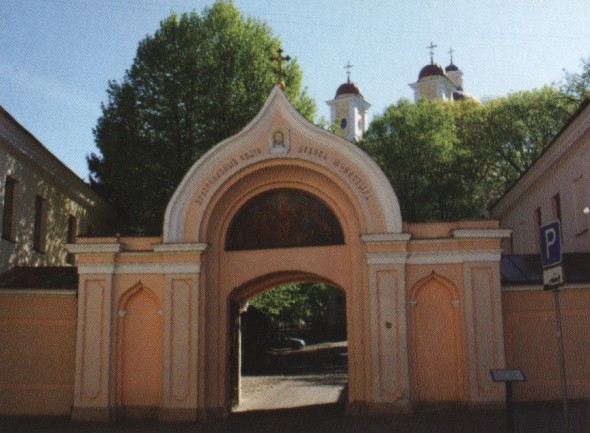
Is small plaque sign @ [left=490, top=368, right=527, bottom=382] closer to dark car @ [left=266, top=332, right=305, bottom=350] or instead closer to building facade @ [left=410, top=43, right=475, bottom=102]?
dark car @ [left=266, top=332, right=305, bottom=350]

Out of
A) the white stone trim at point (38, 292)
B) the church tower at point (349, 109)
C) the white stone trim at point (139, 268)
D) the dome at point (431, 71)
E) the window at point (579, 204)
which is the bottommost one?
the white stone trim at point (38, 292)

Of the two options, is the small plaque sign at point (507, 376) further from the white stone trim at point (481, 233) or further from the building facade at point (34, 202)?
the building facade at point (34, 202)

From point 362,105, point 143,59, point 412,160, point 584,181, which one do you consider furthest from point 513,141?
point 362,105

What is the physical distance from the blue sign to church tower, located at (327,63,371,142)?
59221 mm

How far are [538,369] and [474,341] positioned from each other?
2.13 meters

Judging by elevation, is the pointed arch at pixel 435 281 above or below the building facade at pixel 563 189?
below

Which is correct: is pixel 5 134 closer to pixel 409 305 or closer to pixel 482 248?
pixel 409 305

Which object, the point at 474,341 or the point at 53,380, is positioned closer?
the point at 474,341

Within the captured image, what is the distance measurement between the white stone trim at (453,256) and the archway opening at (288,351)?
4442mm

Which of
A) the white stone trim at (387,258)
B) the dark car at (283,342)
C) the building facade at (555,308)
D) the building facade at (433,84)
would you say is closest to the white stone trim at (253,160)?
the white stone trim at (387,258)

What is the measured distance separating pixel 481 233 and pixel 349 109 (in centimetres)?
5407

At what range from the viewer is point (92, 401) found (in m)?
16.8

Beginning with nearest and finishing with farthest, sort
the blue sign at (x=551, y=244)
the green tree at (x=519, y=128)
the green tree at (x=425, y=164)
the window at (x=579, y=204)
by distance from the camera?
1. the blue sign at (x=551, y=244)
2. the window at (x=579, y=204)
3. the green tree at (x=425, y=164)
4. the green tree at (x=519, y=128)

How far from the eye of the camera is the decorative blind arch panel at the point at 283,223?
1781cm
